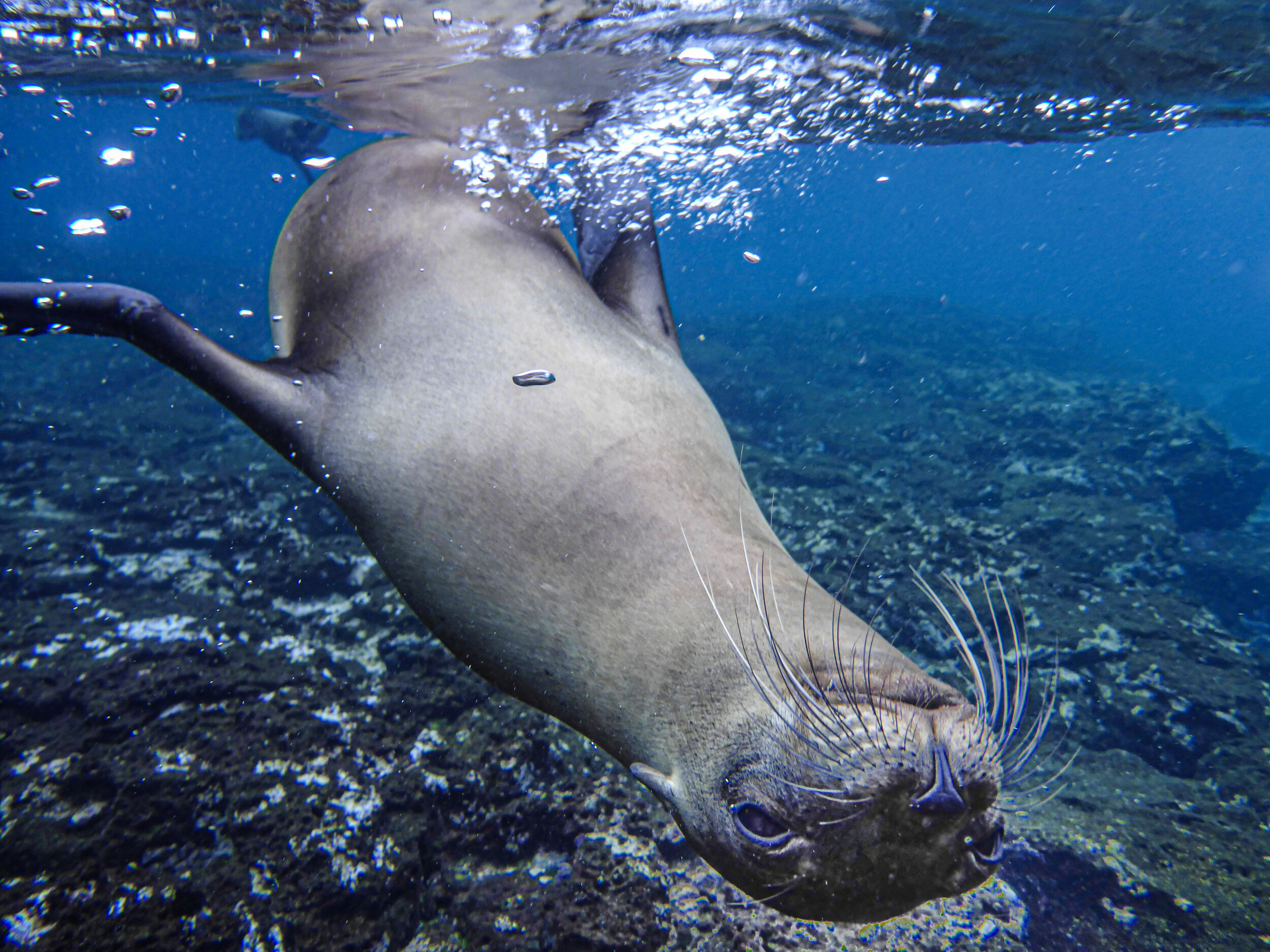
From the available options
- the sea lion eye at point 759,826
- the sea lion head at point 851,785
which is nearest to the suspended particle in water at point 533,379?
the sea lion head at point 851,785

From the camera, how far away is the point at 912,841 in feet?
3.75

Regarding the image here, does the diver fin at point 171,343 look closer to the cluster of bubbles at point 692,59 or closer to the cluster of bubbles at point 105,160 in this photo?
the cluster of bubbles at point 105,160

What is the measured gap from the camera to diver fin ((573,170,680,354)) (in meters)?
2.90

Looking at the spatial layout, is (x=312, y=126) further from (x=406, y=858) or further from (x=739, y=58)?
(x=406, y=858)

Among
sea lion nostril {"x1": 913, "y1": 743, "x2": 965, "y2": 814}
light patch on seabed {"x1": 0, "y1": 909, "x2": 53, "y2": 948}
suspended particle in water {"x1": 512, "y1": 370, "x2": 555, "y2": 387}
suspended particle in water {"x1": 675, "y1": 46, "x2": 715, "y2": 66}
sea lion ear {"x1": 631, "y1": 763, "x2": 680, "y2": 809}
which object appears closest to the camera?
sea lion nostril {"x1": 913, "y1": 743, "x2": 965, "y2": 814}

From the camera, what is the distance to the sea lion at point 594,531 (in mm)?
1198

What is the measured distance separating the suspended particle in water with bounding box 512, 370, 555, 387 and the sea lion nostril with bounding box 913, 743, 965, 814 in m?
1.61

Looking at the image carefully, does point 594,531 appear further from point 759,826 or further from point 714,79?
point 714,79

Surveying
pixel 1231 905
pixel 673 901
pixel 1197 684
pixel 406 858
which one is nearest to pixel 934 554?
pixel 1197 684

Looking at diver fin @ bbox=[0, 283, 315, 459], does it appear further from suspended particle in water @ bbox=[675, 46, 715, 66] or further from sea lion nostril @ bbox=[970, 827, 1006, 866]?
suspended particle in water @ bbox=[675, 46, 715, 66]

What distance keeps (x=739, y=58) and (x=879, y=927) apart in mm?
6986

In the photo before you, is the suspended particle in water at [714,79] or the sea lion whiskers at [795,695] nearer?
the sea lion whiskers at [795,695]

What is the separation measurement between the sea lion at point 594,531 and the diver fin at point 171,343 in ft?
0.03

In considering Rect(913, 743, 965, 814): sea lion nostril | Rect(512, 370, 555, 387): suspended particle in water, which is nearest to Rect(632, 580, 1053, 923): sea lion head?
Rect(913, 743, 965, 814): sea lion nostril
